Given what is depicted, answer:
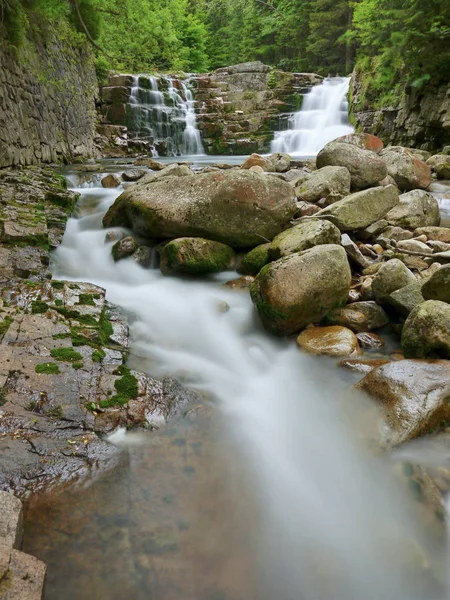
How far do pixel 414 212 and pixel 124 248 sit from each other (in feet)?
13.9

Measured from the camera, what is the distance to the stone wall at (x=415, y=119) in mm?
10586

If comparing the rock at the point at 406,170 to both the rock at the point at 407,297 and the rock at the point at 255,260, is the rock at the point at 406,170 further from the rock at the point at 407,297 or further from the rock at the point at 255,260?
the rock at the point at 407,297

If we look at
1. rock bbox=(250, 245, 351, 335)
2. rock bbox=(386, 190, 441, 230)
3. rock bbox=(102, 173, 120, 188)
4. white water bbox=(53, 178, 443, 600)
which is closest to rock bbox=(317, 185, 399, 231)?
rock bbox=(386, 190, 441, 230)

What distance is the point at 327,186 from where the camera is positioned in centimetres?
636

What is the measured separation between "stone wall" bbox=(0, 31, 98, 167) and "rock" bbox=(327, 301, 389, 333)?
7.20 m

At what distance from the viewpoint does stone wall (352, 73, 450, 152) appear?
10.6 m

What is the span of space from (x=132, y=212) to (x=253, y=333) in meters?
2.69

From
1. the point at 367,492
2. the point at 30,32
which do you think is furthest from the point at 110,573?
the point at 30,32

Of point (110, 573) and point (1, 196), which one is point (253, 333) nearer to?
point (110, 573)

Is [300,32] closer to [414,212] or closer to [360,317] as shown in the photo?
[414,212]

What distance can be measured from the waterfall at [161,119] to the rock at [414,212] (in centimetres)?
1204

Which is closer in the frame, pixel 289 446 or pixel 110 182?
pixel 289 446

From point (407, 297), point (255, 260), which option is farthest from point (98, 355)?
point (407, 297)

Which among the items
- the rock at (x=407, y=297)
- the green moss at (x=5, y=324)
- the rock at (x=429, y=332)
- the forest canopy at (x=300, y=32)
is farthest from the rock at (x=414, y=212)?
the green moss at (x=5, y=324)
